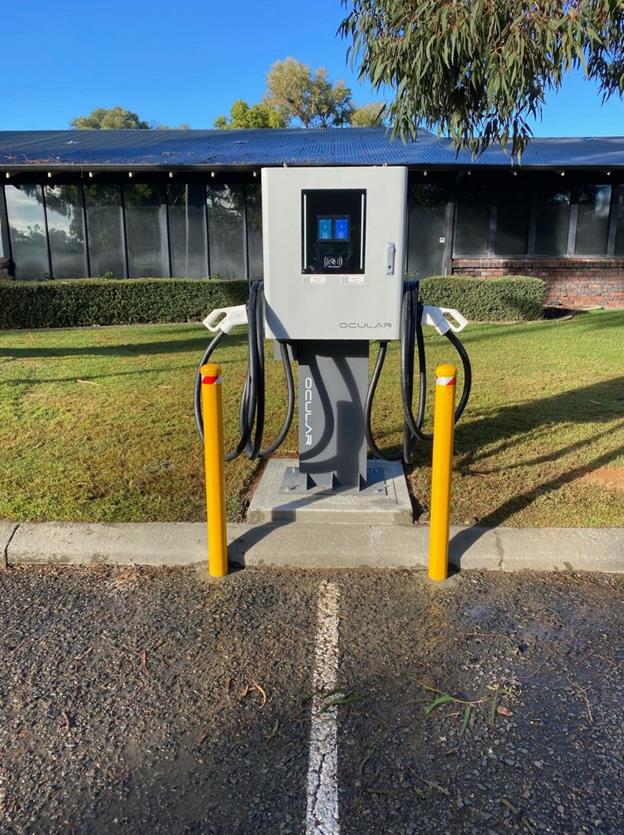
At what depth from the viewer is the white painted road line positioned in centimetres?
200

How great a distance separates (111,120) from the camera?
5619 centimetres

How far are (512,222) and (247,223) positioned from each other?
A: 6.12 metres

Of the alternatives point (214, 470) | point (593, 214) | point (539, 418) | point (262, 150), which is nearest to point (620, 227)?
point (593, 214)

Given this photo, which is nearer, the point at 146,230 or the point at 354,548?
the point at 354,548

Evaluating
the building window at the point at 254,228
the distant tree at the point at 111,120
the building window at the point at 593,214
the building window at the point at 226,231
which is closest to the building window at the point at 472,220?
the building window at the point at 593,214

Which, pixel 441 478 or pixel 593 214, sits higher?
pixel 593 214

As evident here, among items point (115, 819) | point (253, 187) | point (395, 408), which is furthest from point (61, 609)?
point (253, 187)

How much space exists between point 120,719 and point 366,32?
4.85m

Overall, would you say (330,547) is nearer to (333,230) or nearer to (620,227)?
(333,230)

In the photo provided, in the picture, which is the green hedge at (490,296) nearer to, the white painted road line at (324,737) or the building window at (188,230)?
the building window at (188,230)

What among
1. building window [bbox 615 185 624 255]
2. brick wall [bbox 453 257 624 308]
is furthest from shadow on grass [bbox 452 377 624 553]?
building window [bbox 615 185 624 255]

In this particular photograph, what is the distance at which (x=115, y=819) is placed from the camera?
1996 millimetres

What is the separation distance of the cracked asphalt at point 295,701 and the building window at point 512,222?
13034mm

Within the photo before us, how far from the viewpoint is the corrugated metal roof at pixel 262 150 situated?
14.4m
